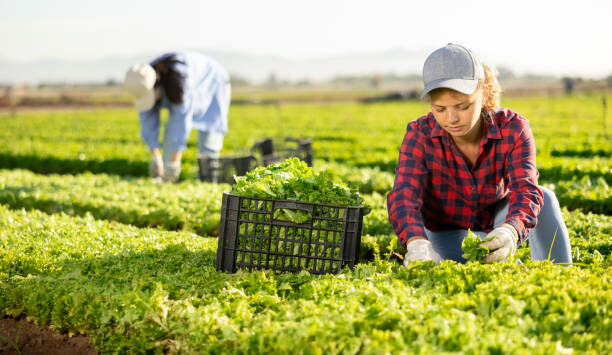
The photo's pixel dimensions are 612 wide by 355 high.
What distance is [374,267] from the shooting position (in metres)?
3.34

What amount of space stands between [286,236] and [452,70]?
5.10 ft

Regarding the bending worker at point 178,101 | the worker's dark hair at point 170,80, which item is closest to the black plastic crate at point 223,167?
the bending worker at point 178,101

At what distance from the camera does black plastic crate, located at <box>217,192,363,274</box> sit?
3430mm

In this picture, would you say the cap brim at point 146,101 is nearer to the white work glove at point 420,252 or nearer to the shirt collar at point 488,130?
the shirt collar at point 488,130

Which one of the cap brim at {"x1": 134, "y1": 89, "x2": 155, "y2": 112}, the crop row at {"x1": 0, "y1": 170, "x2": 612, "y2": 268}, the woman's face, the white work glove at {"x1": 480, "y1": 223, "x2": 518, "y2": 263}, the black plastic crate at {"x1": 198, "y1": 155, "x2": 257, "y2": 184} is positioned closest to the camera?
the white work glove at {"x1": 480, "y1": 223, "x2": 518, "y2": 263}

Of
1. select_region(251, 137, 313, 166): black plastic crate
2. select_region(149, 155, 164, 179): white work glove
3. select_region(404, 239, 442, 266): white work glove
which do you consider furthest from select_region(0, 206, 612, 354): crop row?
select_region(149, 155, 164, 179): white work glove

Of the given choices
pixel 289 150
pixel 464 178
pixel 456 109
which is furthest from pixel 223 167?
pixel 456 109

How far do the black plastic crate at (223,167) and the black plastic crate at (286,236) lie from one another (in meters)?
4.16

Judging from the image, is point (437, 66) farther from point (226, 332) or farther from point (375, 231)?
point (375, 231)

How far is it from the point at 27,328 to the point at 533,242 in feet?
12.1

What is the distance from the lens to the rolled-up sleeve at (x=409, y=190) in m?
3.60

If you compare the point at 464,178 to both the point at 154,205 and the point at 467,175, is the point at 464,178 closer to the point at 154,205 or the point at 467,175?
the point at 467,175

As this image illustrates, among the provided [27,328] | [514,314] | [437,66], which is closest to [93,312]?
[27,328]

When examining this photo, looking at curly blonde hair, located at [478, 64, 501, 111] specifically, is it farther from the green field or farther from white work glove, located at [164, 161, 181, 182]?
white work glove, located at [164, 161, 181, 182]
